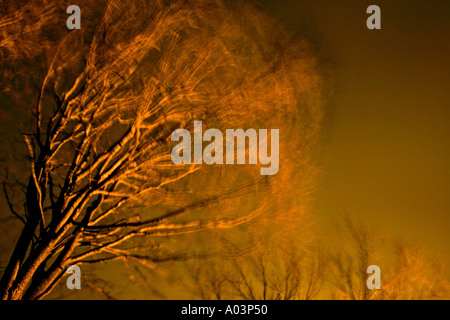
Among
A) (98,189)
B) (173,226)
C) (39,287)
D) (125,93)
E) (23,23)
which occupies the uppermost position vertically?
(23,23)

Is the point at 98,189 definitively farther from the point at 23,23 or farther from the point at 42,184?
the point at 23,23

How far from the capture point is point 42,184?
17.7ft

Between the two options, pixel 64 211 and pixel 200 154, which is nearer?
pixel 64 211

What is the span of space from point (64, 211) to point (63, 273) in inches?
40.0
